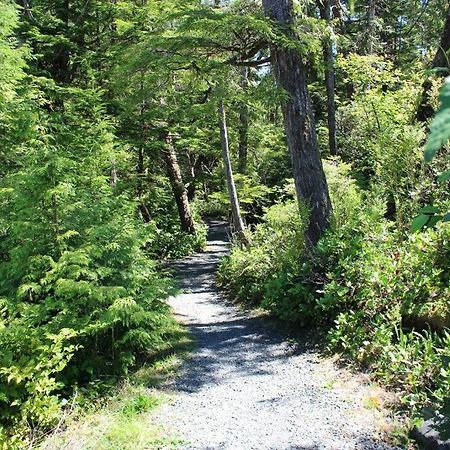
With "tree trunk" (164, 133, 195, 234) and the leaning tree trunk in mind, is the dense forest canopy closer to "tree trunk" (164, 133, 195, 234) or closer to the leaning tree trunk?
the leaning tree trunk

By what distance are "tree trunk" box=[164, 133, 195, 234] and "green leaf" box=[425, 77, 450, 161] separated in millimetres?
14240

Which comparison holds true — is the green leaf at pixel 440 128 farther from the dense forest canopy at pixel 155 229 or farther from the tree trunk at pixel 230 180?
the tree trunk at pixel 230 180

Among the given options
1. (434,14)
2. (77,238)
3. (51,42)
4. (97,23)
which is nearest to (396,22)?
(434,14)

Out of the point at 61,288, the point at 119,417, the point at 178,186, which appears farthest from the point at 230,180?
the point at 119,417

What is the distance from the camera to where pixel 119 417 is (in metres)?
4.00

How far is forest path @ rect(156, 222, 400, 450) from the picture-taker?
362 cm

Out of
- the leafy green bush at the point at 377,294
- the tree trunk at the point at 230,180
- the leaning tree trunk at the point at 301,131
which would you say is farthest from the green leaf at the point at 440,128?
the tree trunk at the point at 230,180

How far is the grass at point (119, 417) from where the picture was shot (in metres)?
3.56

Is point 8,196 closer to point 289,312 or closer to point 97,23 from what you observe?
point 289,312

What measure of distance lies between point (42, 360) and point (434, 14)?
44.5 ft

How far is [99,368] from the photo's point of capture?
4.85m

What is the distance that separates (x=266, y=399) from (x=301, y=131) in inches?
164

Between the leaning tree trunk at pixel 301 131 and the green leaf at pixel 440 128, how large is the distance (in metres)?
6.22

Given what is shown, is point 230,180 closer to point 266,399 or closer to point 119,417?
point 266,399
